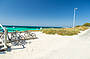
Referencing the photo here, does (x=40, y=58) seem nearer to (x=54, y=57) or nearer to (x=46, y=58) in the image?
(x=46, y=58)

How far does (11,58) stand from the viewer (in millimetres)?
2941

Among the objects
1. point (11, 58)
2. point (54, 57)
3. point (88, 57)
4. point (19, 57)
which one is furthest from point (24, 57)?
point (88, 57)

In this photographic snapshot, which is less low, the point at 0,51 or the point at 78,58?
the point at 0,51

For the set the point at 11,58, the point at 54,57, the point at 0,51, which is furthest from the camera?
the point at 0,51

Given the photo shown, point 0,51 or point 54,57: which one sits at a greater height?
point 0,51

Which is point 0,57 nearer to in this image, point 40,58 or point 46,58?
point 40,58

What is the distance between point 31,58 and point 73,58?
76.2 inches

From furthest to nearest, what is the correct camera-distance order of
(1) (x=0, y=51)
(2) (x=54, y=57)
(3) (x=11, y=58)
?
(1) (x=0, y=51), (2) (x=54, y=57), (3) (x=11, y=58)

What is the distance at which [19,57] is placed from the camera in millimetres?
3041

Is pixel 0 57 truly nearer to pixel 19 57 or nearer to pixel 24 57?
pixel 19 57

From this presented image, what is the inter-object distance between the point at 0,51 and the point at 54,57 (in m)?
2.84

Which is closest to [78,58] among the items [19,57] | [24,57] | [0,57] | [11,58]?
[24,57]

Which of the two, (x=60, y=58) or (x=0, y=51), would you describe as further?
(x=0, y=51)

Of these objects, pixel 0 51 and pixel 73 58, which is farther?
pixel 0 51
